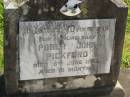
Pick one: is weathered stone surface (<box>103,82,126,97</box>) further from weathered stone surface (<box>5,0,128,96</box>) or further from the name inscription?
the name inscription

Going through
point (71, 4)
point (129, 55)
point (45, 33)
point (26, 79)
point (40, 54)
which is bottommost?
point (129, 55)

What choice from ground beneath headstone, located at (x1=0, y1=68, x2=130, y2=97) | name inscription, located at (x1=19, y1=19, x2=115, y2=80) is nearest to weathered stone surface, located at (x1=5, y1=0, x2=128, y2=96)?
name inscription, located at (x1=19, y1=19, x2=115, y2=80)

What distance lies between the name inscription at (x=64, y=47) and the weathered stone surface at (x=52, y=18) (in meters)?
0.04

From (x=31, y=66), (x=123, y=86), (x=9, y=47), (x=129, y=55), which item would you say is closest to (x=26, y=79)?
(x=31, y=66)

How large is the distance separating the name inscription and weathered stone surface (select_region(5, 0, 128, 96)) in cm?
4

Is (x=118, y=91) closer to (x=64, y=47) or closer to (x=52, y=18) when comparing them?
(x=64, y=47)

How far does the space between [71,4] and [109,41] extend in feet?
1.68

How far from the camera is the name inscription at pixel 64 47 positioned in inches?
118

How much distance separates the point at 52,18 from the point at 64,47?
0.29 meters

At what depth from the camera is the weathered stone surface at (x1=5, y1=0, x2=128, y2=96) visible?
2910 millimetres

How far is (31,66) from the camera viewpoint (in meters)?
3.11

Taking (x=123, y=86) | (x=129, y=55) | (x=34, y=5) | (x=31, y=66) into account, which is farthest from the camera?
(x=129, y=55)

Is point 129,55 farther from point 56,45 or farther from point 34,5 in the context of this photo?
point 34,5

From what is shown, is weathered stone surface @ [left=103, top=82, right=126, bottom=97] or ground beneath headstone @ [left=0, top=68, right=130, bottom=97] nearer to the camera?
weathered stone surface @ [left=103, top=82, right=126, bottom=97]
